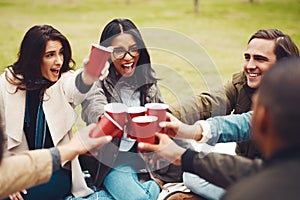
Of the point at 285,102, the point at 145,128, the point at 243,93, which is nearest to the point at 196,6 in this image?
the point at 243,93

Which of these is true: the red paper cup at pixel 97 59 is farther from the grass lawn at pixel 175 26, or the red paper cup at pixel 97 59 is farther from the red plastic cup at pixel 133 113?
the grass lawn at pixel 175 26

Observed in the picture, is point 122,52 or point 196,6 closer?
point 122,52

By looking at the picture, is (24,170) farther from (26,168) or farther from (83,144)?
(83,144)

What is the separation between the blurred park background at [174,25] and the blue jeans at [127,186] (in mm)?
3211

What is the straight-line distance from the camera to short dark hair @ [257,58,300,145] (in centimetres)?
151

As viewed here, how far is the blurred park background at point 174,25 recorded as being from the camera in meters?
8.69

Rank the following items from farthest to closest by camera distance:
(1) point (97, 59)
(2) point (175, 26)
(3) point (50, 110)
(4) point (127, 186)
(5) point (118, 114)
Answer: (2) point (175, 26), (4) point (127, 186), (3) point (50, 110), (1) point (97, 59), (5) point (118, 114)

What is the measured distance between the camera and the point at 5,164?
2172 mm

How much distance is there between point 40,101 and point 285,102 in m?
2.01

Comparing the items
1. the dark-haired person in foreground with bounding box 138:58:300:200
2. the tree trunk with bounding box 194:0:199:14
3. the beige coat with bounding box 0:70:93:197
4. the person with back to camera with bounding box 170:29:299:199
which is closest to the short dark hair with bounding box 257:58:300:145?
the dark-haired person in foreground with bounding box 138:58:300:200

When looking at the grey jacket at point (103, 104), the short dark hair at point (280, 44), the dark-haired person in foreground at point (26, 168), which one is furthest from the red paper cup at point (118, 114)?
the short dark hair at point (280, 44)

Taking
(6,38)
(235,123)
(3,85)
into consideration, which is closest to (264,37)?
(235,123)

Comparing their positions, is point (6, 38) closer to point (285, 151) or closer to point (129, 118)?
point (129, 118)

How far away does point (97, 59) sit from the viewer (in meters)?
2.60
